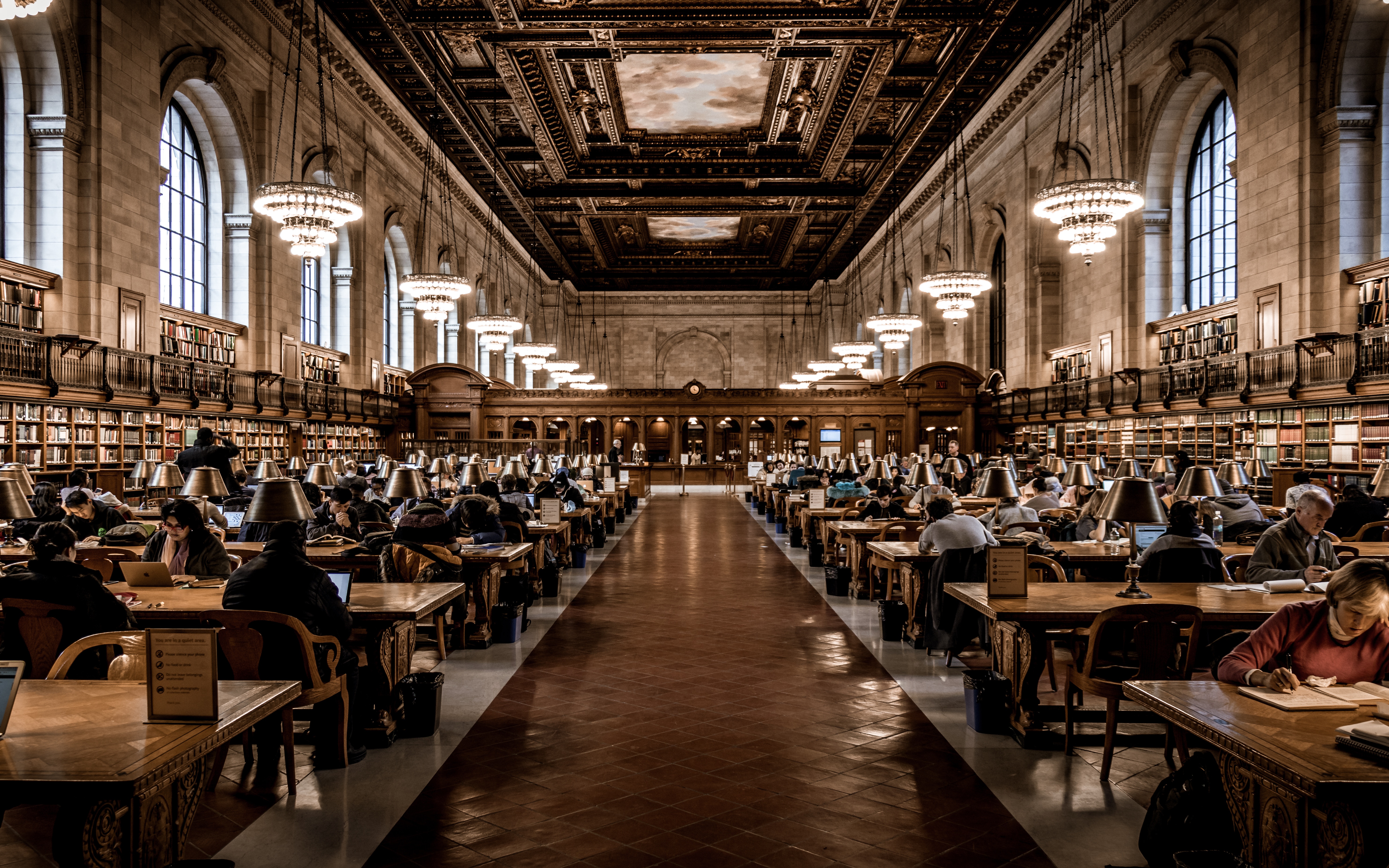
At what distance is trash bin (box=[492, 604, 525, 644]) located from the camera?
23.0 feet

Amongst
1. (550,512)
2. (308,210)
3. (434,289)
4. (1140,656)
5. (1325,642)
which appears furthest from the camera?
(434,289)

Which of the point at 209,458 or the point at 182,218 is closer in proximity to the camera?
the point at 209,458

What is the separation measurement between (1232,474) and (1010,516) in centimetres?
187

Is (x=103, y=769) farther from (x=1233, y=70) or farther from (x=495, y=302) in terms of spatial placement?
(x=495, y=302)

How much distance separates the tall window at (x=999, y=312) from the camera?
78.2 ft

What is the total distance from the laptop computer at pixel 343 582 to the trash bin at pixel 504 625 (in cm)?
249

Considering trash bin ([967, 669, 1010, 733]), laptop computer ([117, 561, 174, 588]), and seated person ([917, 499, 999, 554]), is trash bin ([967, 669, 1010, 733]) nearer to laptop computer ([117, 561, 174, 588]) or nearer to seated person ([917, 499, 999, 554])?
seated person ([917, 499, 999, 554])

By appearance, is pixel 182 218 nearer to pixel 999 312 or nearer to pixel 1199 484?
pixel 1199 484

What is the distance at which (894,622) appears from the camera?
23.4 ft

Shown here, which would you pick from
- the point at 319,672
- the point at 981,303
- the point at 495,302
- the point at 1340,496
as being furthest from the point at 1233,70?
the point at 495,302

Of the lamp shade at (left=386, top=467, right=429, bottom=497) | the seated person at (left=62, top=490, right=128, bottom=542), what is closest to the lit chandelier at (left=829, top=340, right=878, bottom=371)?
the lamp shade at (left=386, top=467, right=429, bottom=497)

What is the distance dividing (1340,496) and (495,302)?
25801 mm

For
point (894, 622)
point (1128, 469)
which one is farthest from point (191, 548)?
point (1128, 469)

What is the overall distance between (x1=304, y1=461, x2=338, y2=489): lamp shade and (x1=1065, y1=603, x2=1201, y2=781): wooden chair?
22.0 ft
